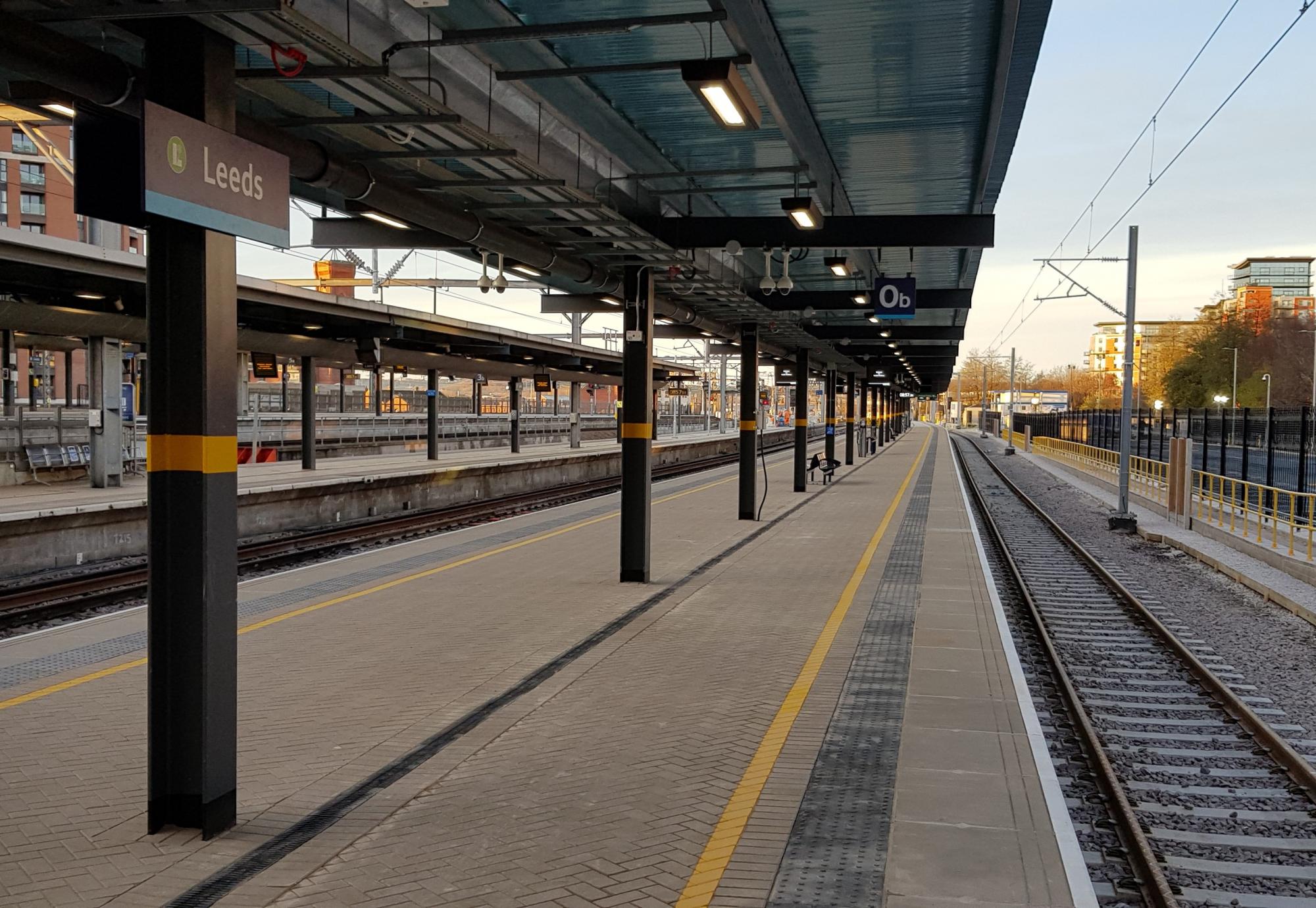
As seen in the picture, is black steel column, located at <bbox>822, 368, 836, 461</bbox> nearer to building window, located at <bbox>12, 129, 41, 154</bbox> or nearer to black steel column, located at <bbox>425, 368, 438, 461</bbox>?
black steel column, located at <bbox>425, 368, 438, 461</bbox>

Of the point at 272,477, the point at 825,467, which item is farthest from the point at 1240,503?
the point at 272,477

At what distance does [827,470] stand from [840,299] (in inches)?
533

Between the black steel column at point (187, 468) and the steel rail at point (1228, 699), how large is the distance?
22.0 ft

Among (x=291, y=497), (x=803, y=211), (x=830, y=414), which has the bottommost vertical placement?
(x=291, y=497)

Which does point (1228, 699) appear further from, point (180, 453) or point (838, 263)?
point (180, 453)

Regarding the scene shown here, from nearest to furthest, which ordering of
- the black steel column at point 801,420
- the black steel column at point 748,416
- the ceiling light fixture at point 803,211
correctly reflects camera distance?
the ceiling light fixture at point 803,211, the black steel column at point 748,416, the black steel column at point 801,420

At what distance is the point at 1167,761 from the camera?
7.68 meters

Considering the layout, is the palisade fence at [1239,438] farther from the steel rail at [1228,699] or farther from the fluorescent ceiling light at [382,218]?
the fluorescent ceiling light at [382,218]

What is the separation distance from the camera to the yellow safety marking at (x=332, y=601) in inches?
321

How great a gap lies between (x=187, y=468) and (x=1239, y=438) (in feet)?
117

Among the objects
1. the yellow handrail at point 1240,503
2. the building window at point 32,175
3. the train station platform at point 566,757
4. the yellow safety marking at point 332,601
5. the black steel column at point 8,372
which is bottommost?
the yellow safety marking at point 332,601

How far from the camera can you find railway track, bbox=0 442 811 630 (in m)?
12.3

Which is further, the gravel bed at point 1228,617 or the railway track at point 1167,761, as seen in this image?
the gravel bed at point 1228,617

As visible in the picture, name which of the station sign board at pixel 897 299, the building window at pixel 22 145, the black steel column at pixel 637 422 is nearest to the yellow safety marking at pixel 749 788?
the black steel column at pixel 637 422
